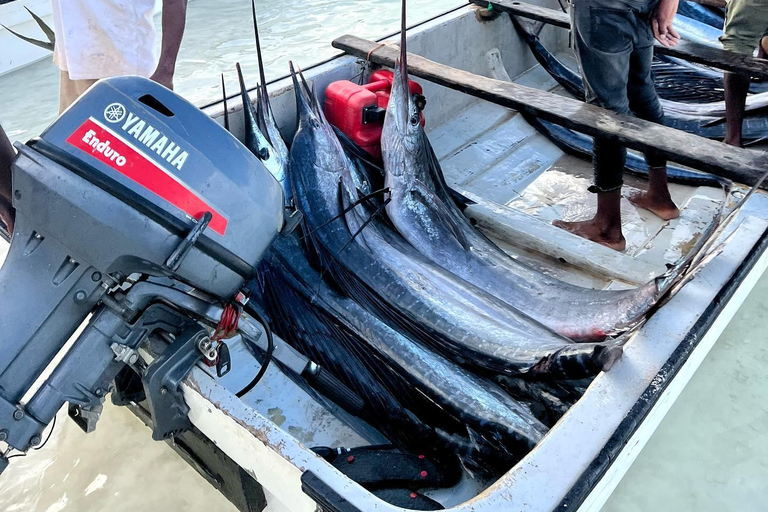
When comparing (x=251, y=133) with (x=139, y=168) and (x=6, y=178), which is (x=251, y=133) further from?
(x=139, y=168)

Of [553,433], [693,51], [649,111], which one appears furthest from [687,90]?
[553,433]

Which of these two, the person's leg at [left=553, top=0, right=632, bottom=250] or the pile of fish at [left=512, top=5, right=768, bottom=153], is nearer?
Answer: the person's leg at [left=553, top=0, right=632, bottom=250]

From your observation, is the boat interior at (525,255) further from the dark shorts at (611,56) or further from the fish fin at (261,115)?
the dark shorts at (611,56)

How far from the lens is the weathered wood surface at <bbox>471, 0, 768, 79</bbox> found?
2.89m

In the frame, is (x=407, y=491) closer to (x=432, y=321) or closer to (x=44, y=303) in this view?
(x=432, y=321)

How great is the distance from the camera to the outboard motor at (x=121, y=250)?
1.32 metres

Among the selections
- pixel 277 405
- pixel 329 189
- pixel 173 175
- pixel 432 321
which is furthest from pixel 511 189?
pixel 173 175

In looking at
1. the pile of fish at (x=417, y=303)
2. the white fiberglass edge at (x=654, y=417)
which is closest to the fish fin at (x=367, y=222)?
the pile of fish at (x=417, y=303)

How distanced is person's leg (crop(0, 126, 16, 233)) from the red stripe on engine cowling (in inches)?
21.9

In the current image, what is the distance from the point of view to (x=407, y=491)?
1563mm

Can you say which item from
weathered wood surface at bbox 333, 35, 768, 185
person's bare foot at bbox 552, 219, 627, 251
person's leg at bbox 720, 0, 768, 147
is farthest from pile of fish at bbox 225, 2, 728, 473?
person's leg at bbox 720, 0, 768, 147

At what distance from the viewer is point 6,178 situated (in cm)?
180

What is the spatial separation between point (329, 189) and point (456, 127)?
1380 millimetres

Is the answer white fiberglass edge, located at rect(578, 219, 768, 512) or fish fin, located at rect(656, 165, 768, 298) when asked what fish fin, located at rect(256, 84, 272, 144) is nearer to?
fish fin, located at rect(656, 165, 768, 298)
